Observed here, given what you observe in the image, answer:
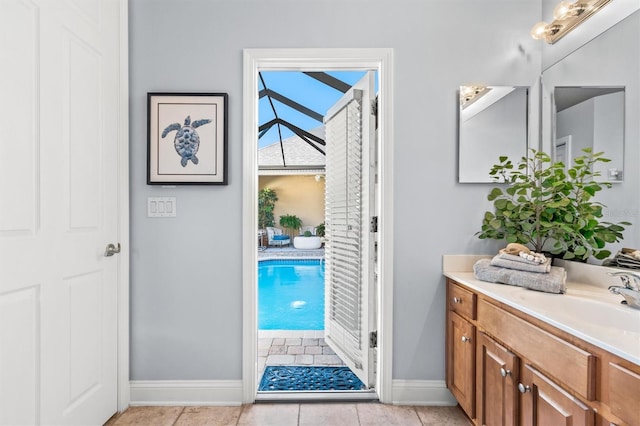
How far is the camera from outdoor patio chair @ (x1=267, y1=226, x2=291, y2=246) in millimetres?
10984

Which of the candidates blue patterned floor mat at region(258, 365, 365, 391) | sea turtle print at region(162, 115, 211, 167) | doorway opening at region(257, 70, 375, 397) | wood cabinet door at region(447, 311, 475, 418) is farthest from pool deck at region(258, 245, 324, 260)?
wood cabinet door at region(447, 311, 475, 418)

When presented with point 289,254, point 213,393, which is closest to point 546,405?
point 213,393

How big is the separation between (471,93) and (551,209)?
2.61 feet

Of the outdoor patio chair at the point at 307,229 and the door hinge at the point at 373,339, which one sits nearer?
the door hinge at the point at 373,339

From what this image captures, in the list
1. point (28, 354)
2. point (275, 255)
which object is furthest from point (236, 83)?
point (275, 255)

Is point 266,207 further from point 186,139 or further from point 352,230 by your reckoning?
point 186,139

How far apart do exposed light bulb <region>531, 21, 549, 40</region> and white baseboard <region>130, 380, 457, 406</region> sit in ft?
6.71

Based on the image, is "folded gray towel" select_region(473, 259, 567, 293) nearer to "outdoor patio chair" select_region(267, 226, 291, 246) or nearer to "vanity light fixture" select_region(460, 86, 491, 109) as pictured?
"vanity light fixture" select_region(460, 86, 491, 109)

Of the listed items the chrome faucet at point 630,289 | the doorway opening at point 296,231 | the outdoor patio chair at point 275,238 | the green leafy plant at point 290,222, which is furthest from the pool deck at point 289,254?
the chrome faucet at point 630,289

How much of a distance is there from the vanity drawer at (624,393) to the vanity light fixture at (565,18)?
5.57 ft

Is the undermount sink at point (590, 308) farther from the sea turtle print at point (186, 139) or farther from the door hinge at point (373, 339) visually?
the sea turtle print at point (186, 139)

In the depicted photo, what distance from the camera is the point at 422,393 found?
86.3 inches

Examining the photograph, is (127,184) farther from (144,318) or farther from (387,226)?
(387,226)

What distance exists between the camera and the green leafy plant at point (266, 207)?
1114cm
